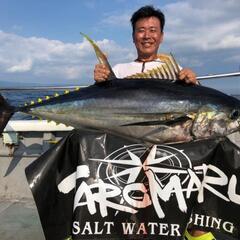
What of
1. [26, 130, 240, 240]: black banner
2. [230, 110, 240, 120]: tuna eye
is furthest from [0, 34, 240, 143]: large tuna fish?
[26, 130, 240, 240]: black banner

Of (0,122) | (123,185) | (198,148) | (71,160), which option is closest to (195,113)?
(198,148)

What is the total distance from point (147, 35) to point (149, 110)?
91 centimetres

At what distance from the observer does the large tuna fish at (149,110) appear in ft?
8.46

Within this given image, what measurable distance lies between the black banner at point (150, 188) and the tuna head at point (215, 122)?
552 millimetres

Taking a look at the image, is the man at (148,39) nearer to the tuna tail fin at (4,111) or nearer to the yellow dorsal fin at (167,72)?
the yellow dorsal fin at (167,72)

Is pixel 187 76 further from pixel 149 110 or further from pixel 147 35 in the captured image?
pixel 147 35

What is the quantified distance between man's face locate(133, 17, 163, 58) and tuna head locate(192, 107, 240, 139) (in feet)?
3.07

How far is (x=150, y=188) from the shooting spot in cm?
311

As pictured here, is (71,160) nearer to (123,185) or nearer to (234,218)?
(123,185)

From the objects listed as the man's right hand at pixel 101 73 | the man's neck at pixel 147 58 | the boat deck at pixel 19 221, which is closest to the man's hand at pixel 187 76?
the man's right hand at pixel 101 73

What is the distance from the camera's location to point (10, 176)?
4.82m

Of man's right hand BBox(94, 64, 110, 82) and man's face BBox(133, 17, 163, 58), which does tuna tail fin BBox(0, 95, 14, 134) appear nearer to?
man's right hand BBox(94, 64, 110, 82)

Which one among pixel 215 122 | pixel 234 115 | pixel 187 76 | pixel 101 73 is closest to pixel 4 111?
pixel 101 73

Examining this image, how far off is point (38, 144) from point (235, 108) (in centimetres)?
294
